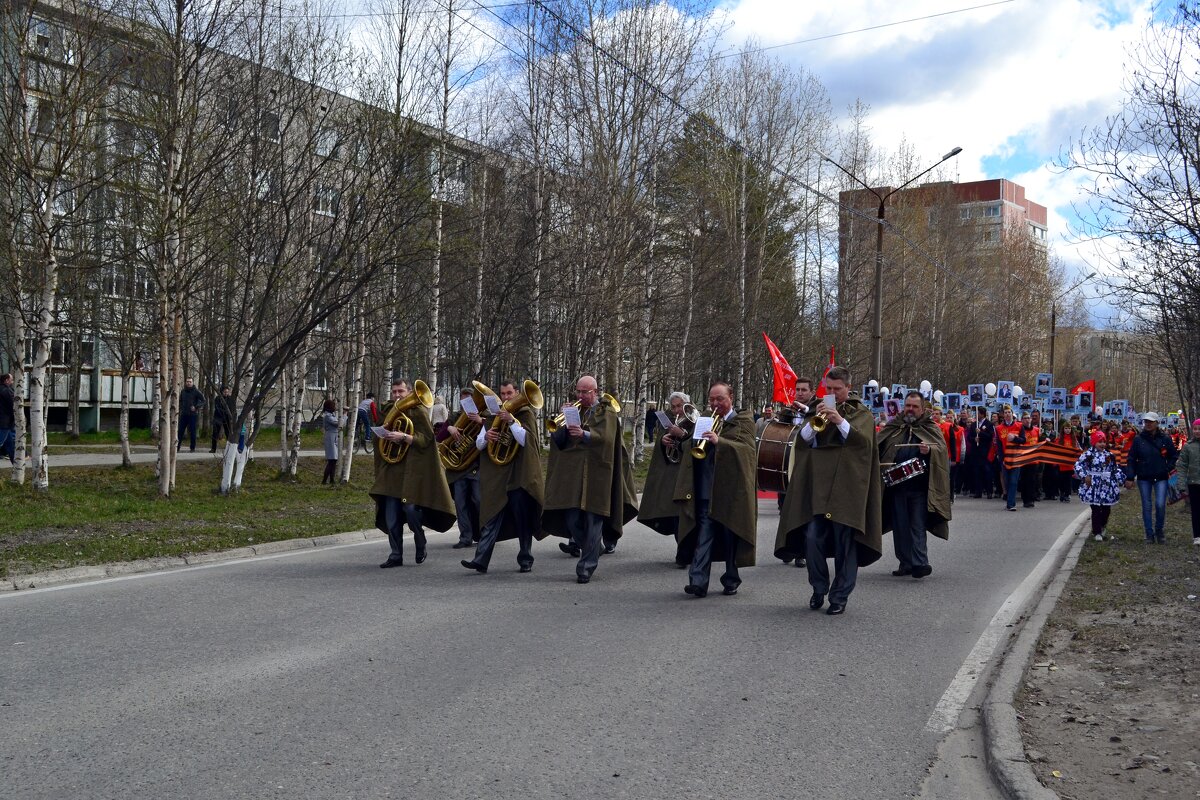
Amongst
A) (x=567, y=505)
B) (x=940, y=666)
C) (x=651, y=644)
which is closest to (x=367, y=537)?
(x=567, y=505)

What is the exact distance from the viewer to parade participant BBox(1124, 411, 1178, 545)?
51.4 feet

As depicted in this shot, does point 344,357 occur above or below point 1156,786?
above

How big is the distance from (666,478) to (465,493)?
276cm

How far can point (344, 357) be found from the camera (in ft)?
88.3

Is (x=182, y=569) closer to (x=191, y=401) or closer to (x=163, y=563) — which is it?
(x=163, y=563)

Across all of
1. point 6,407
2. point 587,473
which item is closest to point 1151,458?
point 587,473

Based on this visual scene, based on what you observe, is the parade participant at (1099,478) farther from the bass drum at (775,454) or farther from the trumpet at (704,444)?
the trumpet at (704,444)

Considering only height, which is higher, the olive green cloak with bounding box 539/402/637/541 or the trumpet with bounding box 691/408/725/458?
the trumpet with bounding box 691/408/725/458

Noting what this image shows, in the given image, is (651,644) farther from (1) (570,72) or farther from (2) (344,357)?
(1) (570,72)

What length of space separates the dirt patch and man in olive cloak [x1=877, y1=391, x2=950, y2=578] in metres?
1.49

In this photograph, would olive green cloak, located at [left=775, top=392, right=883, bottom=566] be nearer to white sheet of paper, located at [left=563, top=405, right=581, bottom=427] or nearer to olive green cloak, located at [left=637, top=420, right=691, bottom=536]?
olive green cloak, located at [left=637, top=420, right=691, bottom=536]

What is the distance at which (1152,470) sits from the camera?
15695 mm

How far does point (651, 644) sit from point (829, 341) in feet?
114

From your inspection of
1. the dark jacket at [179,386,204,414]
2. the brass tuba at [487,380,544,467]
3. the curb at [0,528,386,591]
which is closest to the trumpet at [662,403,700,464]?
the brass tuba at [487,380,544,467]
